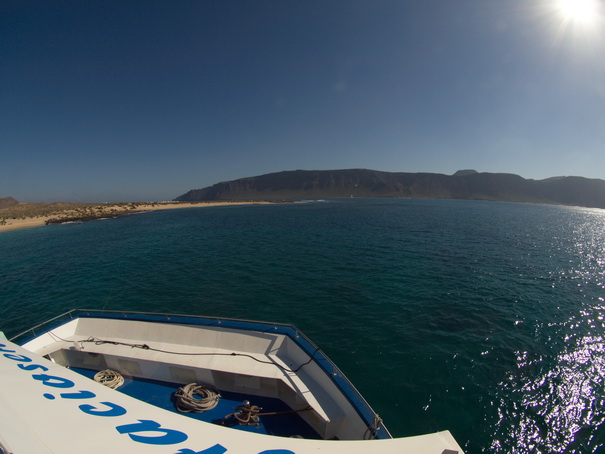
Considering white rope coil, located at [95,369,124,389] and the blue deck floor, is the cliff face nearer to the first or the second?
white rope coil, located at [95,369,124,389]

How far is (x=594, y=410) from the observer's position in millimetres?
9711

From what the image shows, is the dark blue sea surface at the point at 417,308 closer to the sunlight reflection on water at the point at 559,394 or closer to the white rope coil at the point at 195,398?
the sunlight reflection on water at the point at 559,394

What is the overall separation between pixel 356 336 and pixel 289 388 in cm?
694

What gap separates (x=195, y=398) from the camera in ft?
27.3

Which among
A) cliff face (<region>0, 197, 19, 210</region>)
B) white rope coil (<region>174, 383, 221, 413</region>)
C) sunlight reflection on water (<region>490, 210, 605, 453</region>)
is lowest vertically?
sunlight reflection on water (<region>490, 210, 605, 453</region>)

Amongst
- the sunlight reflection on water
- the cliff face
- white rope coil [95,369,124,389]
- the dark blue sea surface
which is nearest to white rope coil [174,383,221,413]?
white rope coil [95,369,124,389]

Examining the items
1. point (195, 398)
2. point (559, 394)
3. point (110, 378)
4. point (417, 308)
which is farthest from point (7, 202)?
point (559, 394)

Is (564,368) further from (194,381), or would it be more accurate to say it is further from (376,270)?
(194,381)

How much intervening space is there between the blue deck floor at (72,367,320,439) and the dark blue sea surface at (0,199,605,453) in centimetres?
387

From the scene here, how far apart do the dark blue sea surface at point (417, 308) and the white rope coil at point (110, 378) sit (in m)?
7.72

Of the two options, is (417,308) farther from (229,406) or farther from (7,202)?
(7,202)

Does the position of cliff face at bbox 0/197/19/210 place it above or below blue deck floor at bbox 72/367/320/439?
above

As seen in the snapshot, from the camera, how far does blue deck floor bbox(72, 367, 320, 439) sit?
7480mm

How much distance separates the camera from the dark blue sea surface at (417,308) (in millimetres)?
9656
